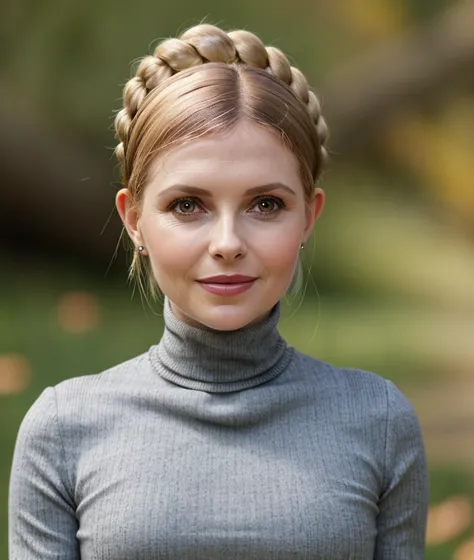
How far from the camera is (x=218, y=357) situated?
1.81m

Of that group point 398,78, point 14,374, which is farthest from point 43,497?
point 398,78

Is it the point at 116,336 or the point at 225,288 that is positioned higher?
the point at 225,288

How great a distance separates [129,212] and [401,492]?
632mm

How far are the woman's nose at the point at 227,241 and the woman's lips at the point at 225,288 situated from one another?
0.05 m

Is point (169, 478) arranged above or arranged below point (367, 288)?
above

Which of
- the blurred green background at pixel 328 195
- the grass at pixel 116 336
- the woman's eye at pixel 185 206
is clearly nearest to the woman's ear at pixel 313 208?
the woman's eye at pixel 185 206

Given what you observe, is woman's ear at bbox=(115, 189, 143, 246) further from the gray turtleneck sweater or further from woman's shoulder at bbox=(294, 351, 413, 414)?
woman's shoulder at bbox=(294, 351, 413, 414)

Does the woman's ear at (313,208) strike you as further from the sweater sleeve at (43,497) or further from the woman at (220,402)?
the sweater sleeve at (43,497)

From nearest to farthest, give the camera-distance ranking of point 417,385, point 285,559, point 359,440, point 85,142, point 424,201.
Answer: point 285,559 < point 359,440 < point 417,385 < point 85,142 < point 424,201

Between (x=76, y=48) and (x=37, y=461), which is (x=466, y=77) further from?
(x=37, y=461)

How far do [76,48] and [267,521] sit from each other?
16.0 feet

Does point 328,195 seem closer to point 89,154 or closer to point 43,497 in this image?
point 89,154

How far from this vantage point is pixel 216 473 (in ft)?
5.61

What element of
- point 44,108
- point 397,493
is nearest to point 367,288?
point 44,108
